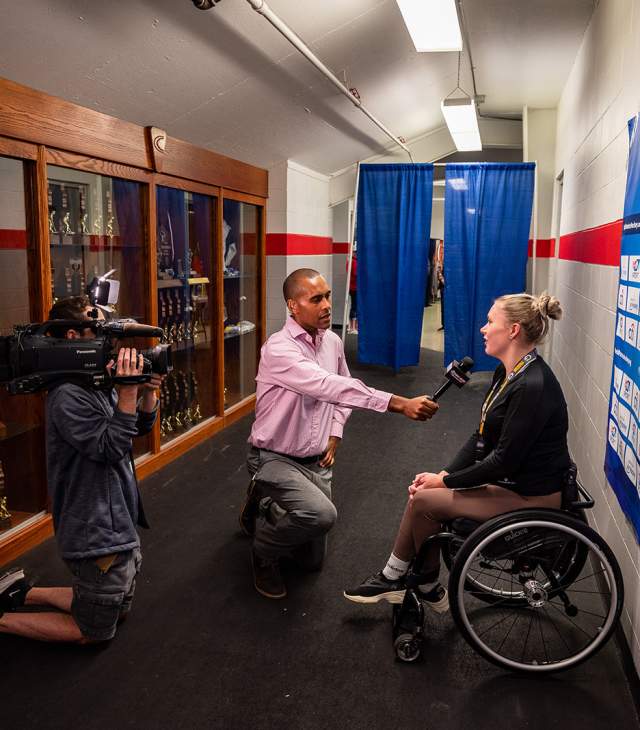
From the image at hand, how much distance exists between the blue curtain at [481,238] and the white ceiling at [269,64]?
32.7 inches

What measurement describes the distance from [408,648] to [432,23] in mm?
2939

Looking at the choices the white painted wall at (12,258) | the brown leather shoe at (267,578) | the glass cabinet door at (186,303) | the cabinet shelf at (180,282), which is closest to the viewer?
the brown leather shoe at (267,578)

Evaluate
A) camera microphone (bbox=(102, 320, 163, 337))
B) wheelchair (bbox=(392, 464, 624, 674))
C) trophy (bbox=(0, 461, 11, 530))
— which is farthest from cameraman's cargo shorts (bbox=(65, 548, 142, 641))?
wheelchair (bbox=(392, 464, 624, 674))

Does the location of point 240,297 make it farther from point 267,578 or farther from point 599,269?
point 267,578

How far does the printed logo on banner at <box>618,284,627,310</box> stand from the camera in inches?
89.3

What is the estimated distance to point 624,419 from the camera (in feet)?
7.29

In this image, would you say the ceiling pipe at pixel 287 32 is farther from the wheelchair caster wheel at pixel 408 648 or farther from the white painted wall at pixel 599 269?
the wheelchair caster wheel at pixel 408 648

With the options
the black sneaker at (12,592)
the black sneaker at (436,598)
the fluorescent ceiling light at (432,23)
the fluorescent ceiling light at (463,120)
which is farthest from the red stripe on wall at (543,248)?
the black sneaker at (12,592)

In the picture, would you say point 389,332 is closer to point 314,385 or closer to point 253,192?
point 253,192

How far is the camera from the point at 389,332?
22.7 feet

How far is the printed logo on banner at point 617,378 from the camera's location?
7.62 ft

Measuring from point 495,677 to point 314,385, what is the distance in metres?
1.17

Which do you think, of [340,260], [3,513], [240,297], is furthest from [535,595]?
[340,260]

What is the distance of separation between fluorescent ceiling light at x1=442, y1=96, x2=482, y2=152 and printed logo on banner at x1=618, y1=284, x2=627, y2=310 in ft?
10.2
